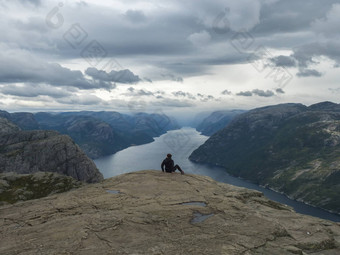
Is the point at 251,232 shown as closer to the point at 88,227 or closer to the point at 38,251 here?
the point at 88,227

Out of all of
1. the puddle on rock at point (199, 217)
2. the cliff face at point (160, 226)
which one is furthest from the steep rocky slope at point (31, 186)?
the puddle on rock at point (199, 217)

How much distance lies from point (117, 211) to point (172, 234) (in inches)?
274

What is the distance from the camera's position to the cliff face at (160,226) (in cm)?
1784

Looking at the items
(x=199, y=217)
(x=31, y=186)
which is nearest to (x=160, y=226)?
(x=199, y=217)

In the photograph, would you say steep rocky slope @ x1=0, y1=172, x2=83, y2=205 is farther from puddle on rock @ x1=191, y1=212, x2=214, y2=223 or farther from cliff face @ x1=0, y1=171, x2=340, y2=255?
puddle on rock @ x1=191, y1=212, x2=214, y2=223

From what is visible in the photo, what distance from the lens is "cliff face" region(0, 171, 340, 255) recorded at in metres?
17.8

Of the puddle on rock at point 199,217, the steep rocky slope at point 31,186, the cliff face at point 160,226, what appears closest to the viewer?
the cliff face at point 160,226

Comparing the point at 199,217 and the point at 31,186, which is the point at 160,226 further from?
the point at 31,186

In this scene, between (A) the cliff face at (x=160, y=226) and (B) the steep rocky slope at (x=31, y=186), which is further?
(B) the steep rocky slope at (x=31, y=186)

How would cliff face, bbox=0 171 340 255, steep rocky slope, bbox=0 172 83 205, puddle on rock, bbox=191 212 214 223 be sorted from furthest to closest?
1. steep rocky slope, bbox=0 172 83 205
2. puddle on rock, bbox=191 212 214 223
3. cliff face, bbox=0 171 340 255

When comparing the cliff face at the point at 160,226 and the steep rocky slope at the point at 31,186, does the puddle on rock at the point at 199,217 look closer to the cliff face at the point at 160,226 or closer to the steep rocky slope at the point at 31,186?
the cliff face at the point at 160,226

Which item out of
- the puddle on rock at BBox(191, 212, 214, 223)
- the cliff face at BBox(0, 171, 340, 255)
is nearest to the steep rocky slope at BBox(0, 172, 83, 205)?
the cliff face at BBox(0, 171, 340, 255)

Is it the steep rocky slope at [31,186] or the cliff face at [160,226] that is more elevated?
the cliff face at [160,226]

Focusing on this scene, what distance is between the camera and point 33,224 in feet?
A: 74.3
